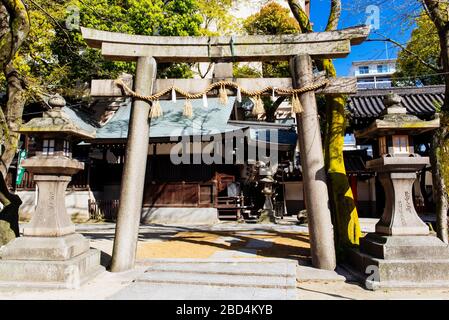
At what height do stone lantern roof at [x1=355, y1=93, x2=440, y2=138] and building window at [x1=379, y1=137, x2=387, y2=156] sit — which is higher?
stone lantern roof at [x1=355, y1=93, x2=440, y2=138]

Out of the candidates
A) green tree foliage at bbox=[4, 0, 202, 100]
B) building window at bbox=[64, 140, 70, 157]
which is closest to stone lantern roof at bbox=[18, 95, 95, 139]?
building window at bbox=[64, 140, 70, 157]

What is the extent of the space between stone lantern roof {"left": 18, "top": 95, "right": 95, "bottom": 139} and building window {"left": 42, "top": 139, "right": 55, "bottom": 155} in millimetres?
204

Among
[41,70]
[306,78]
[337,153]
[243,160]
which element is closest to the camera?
[306,78]

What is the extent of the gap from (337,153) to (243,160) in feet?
34.0

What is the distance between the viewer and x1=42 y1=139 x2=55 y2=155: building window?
237 inches

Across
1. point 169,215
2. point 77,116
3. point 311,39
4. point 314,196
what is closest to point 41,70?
point 77,116

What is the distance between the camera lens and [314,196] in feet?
20.6

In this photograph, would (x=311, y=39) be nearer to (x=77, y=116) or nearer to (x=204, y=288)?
(x=204, y=288)

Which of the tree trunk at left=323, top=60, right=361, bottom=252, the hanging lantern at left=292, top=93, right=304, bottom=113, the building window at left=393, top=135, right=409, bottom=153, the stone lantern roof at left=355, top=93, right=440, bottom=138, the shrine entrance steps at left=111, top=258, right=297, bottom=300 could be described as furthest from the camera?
the tree trunk at left=323, top=60, right=361, bottom=252

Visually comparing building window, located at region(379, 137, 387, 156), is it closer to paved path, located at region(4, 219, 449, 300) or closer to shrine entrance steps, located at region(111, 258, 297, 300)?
paved path, located at region(4, 219, 449, 300)

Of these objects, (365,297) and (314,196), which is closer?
(365,297)

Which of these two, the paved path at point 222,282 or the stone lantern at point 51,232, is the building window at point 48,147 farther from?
the paved path at point 222,282

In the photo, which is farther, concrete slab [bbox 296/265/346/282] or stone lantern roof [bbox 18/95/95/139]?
stone lantern roof [bbox 18/95/95/139]

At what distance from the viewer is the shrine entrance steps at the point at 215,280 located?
4.98 metres
